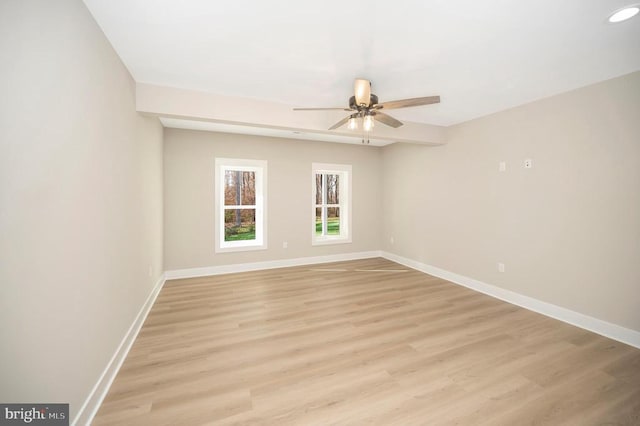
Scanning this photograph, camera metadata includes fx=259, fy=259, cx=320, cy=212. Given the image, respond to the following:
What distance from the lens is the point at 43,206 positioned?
120 centimetres

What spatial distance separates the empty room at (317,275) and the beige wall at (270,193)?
51 millimetres

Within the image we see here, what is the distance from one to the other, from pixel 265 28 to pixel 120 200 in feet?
5.91

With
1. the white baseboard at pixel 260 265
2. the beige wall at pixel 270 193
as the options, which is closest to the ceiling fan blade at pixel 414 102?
the beige wall at pixel 270 193

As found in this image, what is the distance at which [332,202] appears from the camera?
20.1 ft

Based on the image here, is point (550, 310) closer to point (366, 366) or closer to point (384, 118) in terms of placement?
point (366, 366)

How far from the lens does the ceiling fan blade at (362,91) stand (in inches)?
88.0

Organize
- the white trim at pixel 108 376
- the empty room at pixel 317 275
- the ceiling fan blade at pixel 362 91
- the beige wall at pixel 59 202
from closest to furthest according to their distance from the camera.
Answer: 1. the beige wall at pixel 59 202
2. the empty room at pixel 317 275
3. the white trim at pixel 108 376
4. the ceiling fan blade at pixel 362 91

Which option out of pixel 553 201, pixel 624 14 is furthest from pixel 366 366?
pixel 624 14

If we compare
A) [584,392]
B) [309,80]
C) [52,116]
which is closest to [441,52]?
[309,80]

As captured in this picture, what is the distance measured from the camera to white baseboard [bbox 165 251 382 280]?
445cm

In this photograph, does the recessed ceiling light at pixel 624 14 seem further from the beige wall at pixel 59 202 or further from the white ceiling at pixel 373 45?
the beige wall at pixel 59 202

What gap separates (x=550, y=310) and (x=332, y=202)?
416 cm

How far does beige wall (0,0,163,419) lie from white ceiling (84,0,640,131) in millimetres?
476

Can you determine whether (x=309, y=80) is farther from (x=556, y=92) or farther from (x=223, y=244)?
(x=223, y=244)
